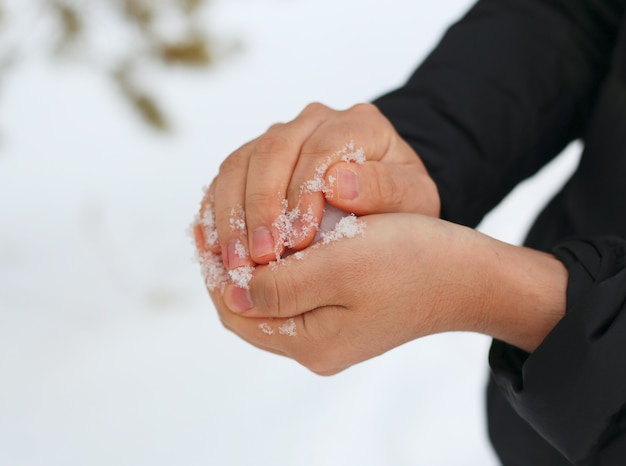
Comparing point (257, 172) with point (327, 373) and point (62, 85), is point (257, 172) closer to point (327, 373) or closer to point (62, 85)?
point (327, 373)

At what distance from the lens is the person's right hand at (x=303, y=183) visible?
0.42m

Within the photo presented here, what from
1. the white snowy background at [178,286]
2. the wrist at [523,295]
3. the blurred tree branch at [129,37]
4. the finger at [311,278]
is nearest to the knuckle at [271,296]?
the finger at [311,278]

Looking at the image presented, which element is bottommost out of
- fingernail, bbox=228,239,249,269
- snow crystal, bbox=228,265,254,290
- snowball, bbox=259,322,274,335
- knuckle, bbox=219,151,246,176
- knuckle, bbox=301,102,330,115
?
snowball, bbox=259,322,274,335

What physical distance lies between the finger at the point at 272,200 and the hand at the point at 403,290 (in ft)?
0.06

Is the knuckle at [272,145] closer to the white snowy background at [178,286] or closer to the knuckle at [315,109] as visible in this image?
the knuckle at [315,109]

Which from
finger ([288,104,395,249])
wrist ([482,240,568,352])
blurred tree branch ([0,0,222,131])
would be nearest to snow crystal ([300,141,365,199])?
finger ([288,104,395,249])

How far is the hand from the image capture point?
0.39 m

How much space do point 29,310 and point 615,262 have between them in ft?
3.25

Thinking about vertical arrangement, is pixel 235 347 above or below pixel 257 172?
below

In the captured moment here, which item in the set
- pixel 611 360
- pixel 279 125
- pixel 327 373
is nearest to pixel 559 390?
pixel 611 360

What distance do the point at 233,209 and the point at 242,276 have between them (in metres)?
0.05

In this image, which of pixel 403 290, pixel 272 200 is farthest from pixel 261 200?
pixel 403 290

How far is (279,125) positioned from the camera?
0.48 metres

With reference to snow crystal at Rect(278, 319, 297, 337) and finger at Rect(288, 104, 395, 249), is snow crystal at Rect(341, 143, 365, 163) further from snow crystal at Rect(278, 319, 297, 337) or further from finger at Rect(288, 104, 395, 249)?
snow crystal at Rect(278, 319, 297, 337)
